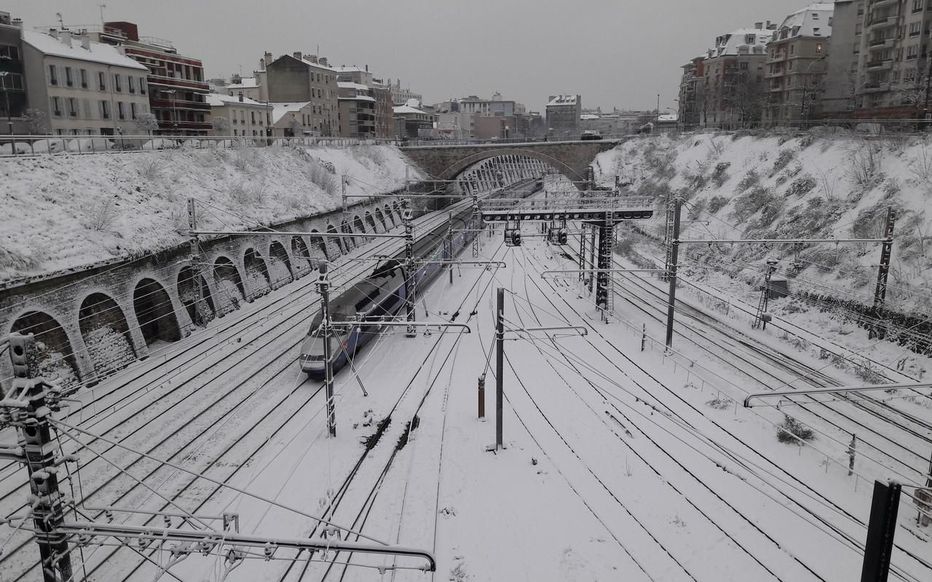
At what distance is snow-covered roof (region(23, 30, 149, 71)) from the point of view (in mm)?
39312

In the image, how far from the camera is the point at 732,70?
7600 cm

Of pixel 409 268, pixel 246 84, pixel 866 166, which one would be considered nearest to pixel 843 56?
pixel 866 166

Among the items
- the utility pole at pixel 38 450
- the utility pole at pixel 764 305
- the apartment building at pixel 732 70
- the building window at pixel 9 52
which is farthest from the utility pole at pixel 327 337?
the apartment building at pixel 732 70

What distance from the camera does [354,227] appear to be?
43344 millimetres

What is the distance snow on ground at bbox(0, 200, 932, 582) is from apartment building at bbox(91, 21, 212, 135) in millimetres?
42299

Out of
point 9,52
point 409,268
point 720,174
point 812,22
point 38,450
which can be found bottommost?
point 409,268

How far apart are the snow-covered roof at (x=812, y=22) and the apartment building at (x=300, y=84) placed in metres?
56.1

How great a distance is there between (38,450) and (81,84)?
44.9 meters

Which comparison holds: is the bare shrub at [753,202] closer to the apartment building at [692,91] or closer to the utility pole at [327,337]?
the utility pole at [327,337]

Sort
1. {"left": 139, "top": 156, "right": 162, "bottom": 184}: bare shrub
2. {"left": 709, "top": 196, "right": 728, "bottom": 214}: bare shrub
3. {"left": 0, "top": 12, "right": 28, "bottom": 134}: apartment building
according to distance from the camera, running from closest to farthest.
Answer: {"left": 139, "top": 156, "right": 162, "bottom": 184}: bare shrub, {"left": 0, "top": 12, "right": 28, "bottom": 134}: apartment building, {"left": 709, "top": 196, "right": 728, "bottom": 214}: bare shrub

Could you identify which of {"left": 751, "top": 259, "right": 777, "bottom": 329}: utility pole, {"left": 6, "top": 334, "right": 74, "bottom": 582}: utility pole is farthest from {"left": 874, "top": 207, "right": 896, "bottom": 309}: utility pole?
{"left": 6, "top": 334, "right": 74, "bottom": 582}: utility pole

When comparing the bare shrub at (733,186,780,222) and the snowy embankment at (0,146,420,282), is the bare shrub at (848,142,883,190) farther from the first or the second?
the snowy embankment at (0,146,420,282)

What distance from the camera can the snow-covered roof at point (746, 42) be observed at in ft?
247

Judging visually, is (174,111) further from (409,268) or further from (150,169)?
(409,268)
